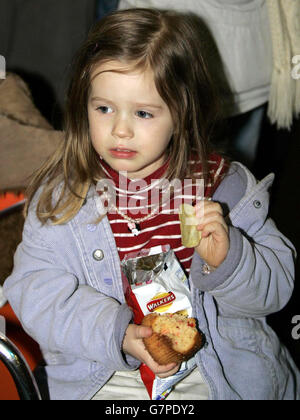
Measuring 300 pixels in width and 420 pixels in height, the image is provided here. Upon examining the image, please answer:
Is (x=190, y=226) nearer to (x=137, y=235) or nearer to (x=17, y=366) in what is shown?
(x=137, y=235)

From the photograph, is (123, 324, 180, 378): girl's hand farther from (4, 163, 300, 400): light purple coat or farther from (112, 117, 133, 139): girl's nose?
(112, 117, 133, 139): girl's nose

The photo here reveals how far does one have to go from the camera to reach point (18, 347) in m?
1.08

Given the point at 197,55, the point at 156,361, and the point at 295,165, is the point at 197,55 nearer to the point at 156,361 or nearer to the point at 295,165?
the point at 156,361

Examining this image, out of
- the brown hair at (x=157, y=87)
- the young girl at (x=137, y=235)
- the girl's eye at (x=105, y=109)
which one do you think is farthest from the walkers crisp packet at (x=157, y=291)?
the girl's eye at (x=105, y=109)

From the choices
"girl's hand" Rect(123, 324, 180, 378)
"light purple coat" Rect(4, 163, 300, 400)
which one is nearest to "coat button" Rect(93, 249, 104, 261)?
"light purple coat" Rect(4, 163, 300, 400)

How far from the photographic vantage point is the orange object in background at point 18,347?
1013 millimetres

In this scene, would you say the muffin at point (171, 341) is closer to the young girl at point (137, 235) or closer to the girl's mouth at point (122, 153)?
the young girl at point (137, 235)

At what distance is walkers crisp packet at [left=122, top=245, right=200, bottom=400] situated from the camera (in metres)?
0.96

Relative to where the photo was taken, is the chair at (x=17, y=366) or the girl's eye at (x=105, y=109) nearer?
the chair at (x=17, y=366)

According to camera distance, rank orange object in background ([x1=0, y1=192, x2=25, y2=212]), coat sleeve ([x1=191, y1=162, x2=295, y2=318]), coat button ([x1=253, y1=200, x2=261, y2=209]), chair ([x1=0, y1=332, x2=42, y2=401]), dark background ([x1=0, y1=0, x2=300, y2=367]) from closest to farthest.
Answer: chair ([x1=0, y1=332, x2=42, y2=401])
coat sleeve ([x1=191, y1=162, x2=295, y2=318])
coat button ([x1=253, y1=200, x2=261, y2=209])
orange object in background ([x1=0, y1=192, x2=25, y2=212])
dark background ([x1=0, y1=0, x2=300, y2=367])

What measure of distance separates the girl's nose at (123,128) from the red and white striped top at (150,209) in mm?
147

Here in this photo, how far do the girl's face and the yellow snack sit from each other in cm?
14

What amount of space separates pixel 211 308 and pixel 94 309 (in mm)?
244

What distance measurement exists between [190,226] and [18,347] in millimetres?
479
